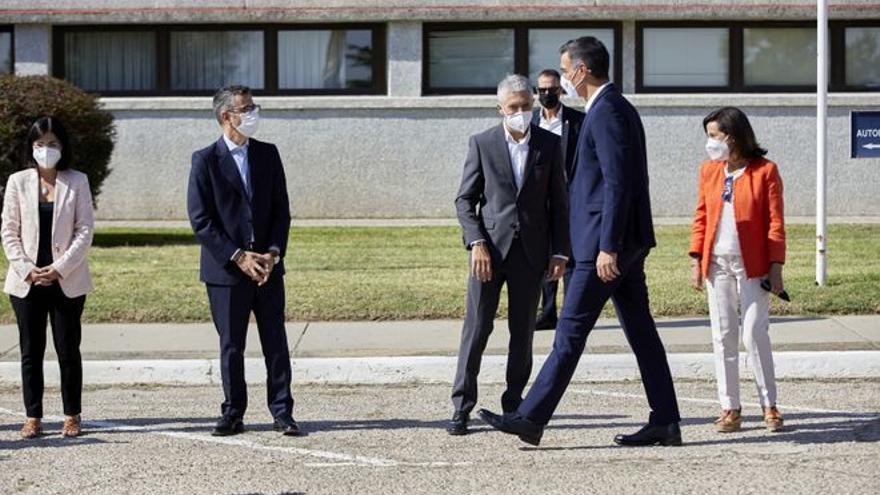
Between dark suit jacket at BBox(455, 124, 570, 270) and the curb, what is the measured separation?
2.10 metres

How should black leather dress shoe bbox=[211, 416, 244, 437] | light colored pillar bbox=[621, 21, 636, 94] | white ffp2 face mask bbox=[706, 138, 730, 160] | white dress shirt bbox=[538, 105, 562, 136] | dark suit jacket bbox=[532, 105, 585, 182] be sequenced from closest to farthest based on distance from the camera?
white ffp2 face mask bbox=[706, 138, 730, 160] → black leather dress shoe bbox=[211, 416, 244, 437] → dark suit jacket bbox=[532, 105, 585, 182] → white dress shirt bbox=[538, 105, 562, 136] → light colored pillar bbox=[621, 21, 636, 94]

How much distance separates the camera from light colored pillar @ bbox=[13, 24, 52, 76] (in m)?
21.6

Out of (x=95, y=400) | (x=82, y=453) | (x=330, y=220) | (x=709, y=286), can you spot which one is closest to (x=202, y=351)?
(x=95, y=400)

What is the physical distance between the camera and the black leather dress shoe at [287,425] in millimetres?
8562

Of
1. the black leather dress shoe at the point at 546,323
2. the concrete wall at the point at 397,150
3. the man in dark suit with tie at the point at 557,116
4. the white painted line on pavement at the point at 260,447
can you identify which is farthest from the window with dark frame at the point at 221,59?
the white painted line on pavement at the point at 260,447

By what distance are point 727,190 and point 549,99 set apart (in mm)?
2564

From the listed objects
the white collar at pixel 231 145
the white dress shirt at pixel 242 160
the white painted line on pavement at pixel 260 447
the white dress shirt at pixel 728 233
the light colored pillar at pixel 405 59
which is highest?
the light colored pillar at pixel 405 59

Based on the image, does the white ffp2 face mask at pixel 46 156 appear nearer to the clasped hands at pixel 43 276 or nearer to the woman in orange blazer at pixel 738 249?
the clasped hands at pixel 43 276

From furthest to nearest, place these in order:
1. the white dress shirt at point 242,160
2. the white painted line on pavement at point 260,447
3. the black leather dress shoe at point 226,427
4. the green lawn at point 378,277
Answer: the green lawn at point 378,277, the white dress shirt at point 242,160, the black leather dress shoe at point 226,427, the white painted line on pavement at point 260,447

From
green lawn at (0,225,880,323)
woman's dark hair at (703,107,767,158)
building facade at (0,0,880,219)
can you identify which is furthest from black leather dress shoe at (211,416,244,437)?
building facade at (0,0,880,219)

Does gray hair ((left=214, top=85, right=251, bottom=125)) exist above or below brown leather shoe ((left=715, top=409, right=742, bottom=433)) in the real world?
above

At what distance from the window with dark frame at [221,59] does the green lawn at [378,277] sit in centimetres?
361

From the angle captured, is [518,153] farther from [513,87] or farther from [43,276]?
[43,276]

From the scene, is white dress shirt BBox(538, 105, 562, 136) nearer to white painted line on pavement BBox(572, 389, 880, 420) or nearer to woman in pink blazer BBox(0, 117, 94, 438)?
white painted line on pavement BBox(572, 389, 880, 420)
